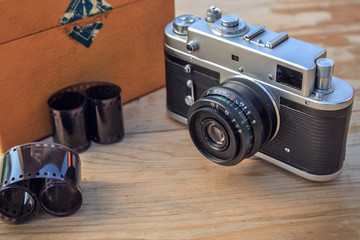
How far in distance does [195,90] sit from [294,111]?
0.24m

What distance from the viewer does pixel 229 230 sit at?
0.92 metres

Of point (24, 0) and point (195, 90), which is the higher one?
point (24, 0)

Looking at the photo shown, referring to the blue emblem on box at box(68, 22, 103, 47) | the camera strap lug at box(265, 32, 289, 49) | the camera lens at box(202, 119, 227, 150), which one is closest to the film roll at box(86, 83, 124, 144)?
the blue emblem on box at box(68, 22, 103, 47)

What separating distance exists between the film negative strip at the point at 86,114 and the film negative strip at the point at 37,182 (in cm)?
12

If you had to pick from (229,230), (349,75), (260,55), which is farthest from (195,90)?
(349,75)

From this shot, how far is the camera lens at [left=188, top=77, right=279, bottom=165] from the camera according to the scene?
0.92 meters

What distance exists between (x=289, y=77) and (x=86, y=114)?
17.3 inches

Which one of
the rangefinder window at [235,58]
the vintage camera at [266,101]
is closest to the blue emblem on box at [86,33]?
the vintage camera at [266,101]

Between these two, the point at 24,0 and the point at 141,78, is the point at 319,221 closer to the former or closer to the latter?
the point at 141,78

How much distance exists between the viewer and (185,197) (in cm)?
100

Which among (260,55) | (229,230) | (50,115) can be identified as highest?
(260,55)

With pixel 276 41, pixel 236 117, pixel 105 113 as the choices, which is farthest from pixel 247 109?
Result: pixel 105 113

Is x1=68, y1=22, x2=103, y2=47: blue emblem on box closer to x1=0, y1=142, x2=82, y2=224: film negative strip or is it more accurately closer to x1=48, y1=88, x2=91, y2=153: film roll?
x1=48, y1=88, x2=91, y2=153: film roll

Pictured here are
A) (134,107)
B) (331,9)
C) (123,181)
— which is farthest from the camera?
(331,9)
